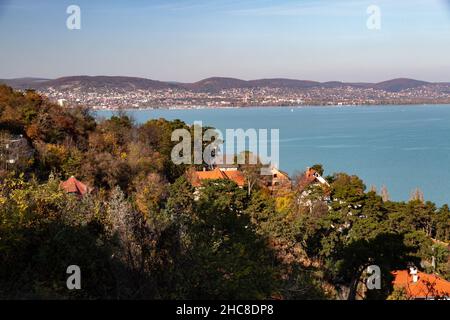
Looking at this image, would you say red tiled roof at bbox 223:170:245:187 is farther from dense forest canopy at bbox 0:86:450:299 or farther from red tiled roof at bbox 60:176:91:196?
red tiled roof at bbox 60:176:91:196

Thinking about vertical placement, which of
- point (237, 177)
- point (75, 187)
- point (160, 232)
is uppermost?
point (160, 232)

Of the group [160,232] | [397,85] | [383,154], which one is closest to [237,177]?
[160,232]

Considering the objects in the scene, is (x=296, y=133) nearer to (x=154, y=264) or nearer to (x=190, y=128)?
(x=190, y=128)

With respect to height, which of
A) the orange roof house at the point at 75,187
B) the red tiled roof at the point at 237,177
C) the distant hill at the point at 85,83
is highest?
the distant hill at the point at 85,83

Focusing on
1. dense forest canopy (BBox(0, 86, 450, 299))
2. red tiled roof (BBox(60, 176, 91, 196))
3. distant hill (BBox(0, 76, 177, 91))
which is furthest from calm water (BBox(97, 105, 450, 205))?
red tiled roof (BBox(60, 176, 91, 196))

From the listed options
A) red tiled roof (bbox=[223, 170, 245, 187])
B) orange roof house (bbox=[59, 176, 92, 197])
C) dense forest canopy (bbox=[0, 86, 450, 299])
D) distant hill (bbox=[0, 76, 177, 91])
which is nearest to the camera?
dense forest canopy (bbox=[0, 86, 450, 299])

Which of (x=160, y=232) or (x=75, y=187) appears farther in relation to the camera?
(x=75, y=187)

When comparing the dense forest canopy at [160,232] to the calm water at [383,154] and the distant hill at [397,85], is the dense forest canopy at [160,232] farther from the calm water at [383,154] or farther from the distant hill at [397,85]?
the distant hill at [397,85]

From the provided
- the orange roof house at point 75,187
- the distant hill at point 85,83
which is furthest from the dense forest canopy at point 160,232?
the distant hill at point 85,83

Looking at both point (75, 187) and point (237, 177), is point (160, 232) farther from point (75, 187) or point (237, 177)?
point (237, 177)
